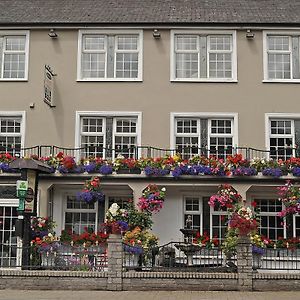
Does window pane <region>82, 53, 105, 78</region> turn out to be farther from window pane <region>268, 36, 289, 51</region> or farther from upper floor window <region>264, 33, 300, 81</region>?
window pane <region>268, 36, 289, 51</region>

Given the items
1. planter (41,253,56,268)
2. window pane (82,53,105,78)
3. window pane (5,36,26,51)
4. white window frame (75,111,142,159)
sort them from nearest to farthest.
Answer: planter (41,253,56,268), white window frame (75,111,142,159), window pane (82,53,105,78), window pane (5,36,26,51)

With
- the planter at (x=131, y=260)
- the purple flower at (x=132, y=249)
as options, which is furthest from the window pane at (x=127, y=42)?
the planter at (x=131, y=260)

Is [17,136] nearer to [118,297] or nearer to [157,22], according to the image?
[157,22]

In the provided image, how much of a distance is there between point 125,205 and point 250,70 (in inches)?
289

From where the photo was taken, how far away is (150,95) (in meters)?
23.1

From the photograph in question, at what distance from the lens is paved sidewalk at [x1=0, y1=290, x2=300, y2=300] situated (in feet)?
48.6

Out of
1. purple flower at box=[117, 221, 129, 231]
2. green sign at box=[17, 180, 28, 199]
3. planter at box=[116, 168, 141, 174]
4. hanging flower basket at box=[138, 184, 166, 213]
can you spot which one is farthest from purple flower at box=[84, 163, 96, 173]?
green sign at box=[17, 180, 28, 199]

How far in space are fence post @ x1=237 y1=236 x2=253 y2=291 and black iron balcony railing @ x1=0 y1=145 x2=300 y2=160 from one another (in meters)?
6.56

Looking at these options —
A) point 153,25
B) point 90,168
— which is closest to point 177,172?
point 90,168

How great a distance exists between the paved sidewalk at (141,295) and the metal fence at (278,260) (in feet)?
3.74

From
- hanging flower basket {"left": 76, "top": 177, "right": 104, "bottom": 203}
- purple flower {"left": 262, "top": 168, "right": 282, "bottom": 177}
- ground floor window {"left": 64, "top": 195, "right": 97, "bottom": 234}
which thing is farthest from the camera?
ground floor window {"left": 64, "top": 195, "right": 97, "bottom": 234}

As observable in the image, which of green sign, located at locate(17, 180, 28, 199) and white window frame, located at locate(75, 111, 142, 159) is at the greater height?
white window frame, located at locate(75, 111, 142, 159)

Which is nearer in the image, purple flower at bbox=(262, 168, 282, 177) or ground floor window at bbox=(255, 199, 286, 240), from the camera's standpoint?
purple flower at bbox=(262, 168, 282, 177)

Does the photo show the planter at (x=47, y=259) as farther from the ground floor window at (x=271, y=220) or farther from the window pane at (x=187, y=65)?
the window pane at (x=187, y=65)
